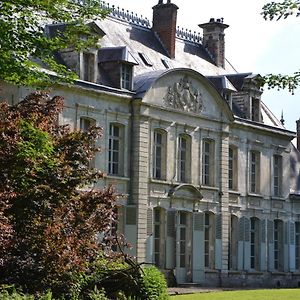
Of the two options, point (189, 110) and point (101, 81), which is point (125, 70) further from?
point (189, 110)

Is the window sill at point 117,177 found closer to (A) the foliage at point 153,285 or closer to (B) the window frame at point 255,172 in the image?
(B) the window frame at point 255,172

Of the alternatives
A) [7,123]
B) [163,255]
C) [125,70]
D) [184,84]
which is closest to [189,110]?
[184,84]

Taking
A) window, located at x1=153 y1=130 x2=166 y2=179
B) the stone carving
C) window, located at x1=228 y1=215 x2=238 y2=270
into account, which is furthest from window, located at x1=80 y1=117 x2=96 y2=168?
window, located at x1=228 y1=215 x2=238 y2=270

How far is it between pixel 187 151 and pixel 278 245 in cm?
826

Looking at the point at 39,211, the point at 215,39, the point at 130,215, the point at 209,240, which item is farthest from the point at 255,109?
the point at 39,211

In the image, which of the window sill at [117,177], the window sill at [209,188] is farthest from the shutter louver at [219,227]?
the window sill at [117,177]

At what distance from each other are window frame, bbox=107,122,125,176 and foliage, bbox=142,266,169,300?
426 inches

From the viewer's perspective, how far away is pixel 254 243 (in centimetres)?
3831

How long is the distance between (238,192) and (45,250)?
20.3 meters

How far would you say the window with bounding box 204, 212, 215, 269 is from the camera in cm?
3516

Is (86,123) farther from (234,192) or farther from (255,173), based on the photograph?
(255,173)

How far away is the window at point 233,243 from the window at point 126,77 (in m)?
8.16

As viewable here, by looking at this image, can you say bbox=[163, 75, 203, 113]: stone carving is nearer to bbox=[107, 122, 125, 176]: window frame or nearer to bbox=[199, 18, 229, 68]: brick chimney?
bbox=[107, 122, 125, 176]: window frame

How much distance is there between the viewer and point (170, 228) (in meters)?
33.0
